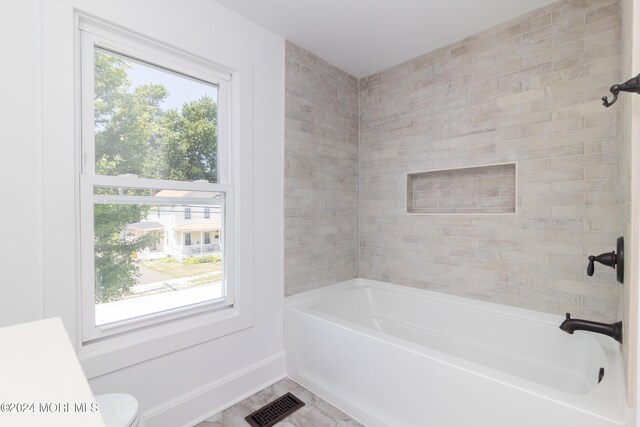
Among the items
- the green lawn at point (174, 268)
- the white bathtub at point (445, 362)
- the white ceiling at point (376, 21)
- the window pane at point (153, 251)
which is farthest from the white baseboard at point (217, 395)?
the white ceiling at point (376, 21)

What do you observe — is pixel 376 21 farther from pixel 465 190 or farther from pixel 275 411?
pixel 275 411

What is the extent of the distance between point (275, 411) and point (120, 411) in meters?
1.07

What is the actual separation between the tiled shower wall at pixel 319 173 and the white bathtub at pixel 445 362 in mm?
256

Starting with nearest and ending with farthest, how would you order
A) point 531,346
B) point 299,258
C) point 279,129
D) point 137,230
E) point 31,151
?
point 31,151 < point 137,230 < point 531,346 < point 279,129 < point 299,258

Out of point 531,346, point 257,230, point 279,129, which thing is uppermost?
point 279,129

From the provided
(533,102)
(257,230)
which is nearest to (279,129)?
(257,230)

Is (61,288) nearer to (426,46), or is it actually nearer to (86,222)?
(86,222)

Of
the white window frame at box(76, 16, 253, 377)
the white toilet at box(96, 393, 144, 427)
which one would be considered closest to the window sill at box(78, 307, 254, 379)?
the white window frame at box(76, 16, 253, 377)

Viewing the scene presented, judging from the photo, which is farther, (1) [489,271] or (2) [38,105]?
(1) [489,271]

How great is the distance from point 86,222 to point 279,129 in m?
1.36

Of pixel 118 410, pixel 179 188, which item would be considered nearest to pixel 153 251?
pixel 179 188

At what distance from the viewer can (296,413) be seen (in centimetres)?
189

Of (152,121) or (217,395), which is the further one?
(217,395)

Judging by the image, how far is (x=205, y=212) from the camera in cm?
197
